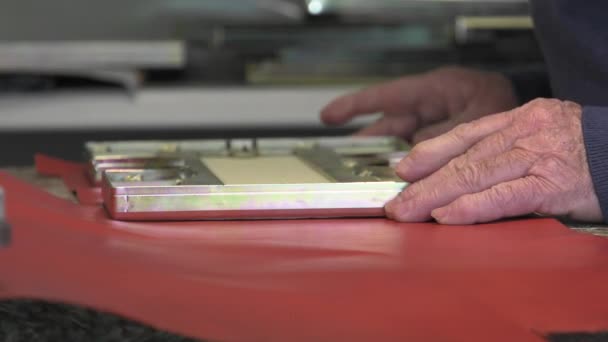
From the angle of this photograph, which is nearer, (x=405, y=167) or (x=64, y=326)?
(x=64, y=326)

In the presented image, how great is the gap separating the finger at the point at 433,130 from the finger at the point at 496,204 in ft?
1.40

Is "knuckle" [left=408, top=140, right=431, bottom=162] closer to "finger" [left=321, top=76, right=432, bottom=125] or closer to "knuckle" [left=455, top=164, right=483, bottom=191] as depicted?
"knuckle" [left=455, top=164, right=483, bottom=191]

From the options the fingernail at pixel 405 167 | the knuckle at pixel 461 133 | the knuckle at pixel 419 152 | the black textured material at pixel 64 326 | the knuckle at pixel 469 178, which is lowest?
the black textured material at pixel 64 326

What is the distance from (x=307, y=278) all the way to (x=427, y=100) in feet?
2.40

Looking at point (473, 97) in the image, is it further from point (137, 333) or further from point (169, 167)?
point (137, 333)

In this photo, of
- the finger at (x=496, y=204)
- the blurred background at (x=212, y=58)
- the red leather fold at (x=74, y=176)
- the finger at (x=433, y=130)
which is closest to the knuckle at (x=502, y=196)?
the finger at (x=496, y=204)

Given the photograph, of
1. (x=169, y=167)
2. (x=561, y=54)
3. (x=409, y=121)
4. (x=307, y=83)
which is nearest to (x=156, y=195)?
(x=169, y=167)

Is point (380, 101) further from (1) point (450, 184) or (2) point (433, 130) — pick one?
(1) point (450, 184)

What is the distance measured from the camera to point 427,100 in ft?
4.40

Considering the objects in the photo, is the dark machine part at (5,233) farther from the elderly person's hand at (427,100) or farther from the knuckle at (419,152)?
the elderly person's hand at (427,100)

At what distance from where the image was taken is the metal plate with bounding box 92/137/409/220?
80 centimetres

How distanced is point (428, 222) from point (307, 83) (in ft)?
4.55

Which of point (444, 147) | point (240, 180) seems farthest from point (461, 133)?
point (240, 180)

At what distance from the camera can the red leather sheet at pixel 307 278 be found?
22.9 inches
